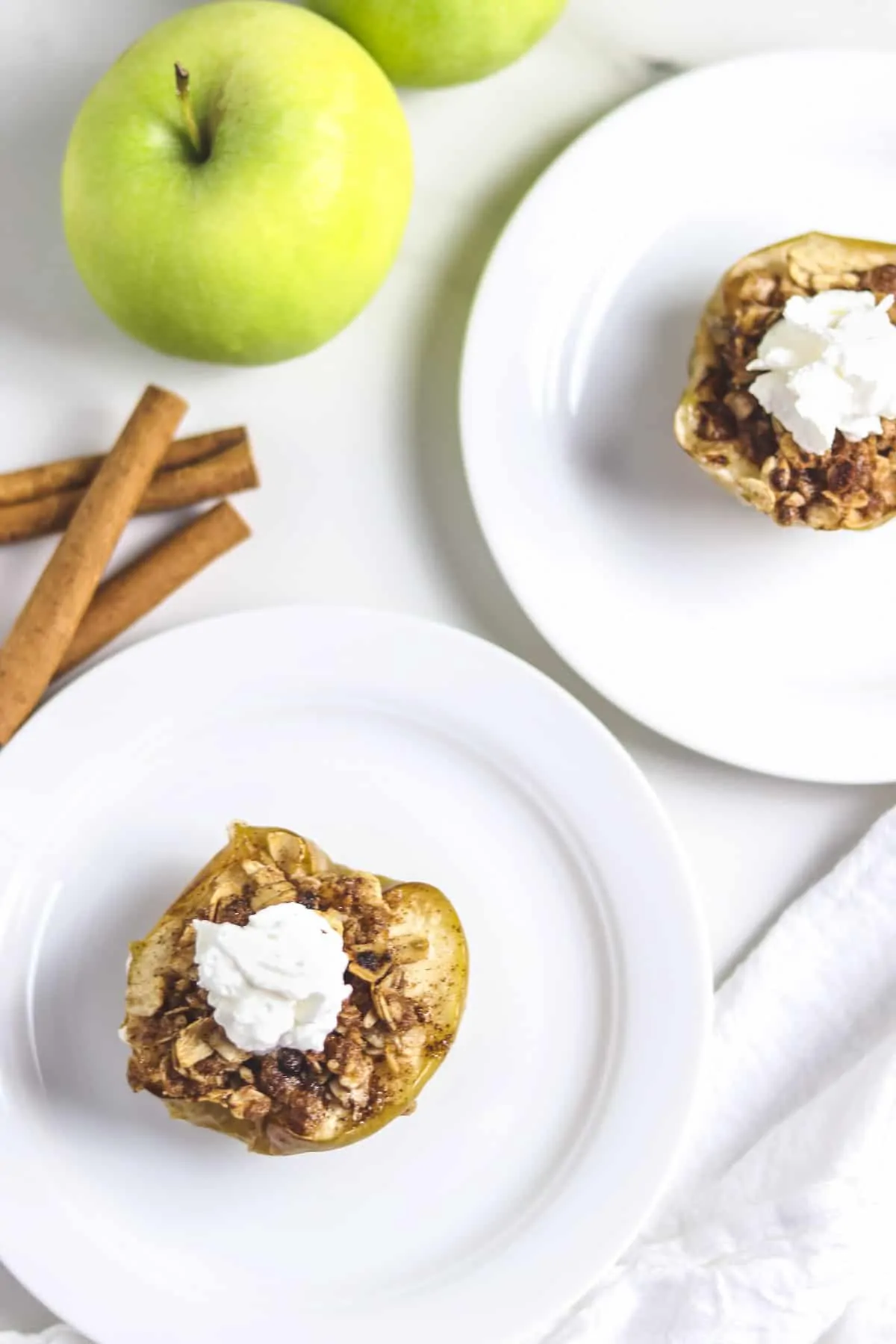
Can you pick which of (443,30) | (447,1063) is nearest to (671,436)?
(443,30)

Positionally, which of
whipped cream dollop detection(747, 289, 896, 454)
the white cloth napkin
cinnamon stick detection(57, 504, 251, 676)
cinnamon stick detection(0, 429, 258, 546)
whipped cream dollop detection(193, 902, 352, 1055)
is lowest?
the white cloth napkin

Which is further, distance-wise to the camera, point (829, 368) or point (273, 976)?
point (829, 368)

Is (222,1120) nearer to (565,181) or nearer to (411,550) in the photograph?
(411,550)

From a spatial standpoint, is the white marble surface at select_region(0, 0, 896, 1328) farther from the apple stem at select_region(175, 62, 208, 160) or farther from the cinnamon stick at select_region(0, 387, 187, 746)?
the apple stem at select_region(175, 62, 208, 160)

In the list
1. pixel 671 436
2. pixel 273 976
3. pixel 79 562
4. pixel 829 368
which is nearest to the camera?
pixel 273 976

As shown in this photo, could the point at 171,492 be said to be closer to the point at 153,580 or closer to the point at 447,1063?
the point at 153,580

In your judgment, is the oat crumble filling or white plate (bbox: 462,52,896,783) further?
white plate (bbox: 462,52,896,783)

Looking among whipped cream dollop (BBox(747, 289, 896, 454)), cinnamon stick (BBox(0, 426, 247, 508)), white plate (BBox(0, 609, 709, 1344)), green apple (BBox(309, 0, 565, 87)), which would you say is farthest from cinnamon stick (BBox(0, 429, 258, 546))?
whipped cream dollop (BBox(747, 289, 896, 454))
